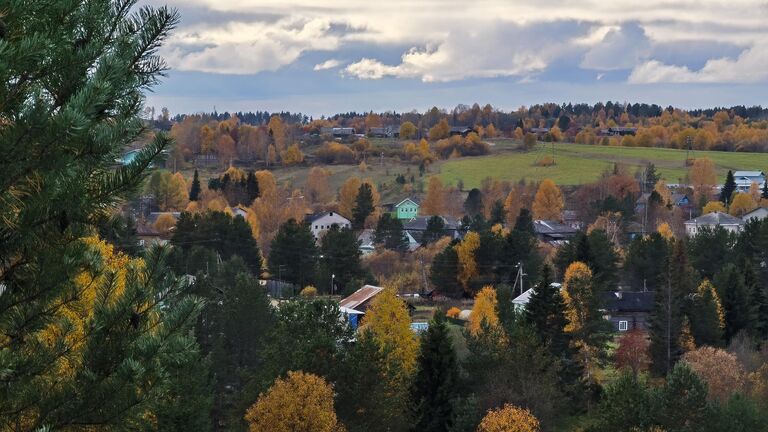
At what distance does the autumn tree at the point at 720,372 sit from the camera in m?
27.8

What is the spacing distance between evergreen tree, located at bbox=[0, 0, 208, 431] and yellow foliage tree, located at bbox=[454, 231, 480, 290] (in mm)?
45769

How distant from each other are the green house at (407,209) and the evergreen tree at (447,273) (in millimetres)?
40909

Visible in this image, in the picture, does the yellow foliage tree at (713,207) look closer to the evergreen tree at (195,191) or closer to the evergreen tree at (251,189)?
the evergreen tree at (251,189)

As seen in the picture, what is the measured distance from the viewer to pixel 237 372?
26609 mm

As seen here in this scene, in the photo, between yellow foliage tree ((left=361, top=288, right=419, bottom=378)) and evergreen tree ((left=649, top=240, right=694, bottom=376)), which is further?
evergreen tree ((left=649, top=240, right=694, bottom=376))

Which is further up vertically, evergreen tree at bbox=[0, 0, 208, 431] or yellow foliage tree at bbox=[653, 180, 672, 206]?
evergreen tree at bbox=[0, 0, 208, 431]

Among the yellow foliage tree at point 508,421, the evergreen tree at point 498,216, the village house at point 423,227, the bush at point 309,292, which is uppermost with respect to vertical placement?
the yellow foliage tree at point 508,421

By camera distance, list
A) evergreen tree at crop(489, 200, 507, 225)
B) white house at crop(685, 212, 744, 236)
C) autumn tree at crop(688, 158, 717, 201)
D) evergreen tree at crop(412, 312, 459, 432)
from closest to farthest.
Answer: evergreen tree at crop(412, 312, 459, 432), white house at crop(685, 212, 744, 236), evergreen tree at crop(489, 200, 507, 225), autumn tree at crop(688, 158, 717, 201)

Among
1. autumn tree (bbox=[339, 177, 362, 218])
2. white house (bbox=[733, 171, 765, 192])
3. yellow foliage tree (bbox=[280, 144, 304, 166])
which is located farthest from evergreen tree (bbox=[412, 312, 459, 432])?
yellow foliage tree (bbox=[280, 144, 304, 166])

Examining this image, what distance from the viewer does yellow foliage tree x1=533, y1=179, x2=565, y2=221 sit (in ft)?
290

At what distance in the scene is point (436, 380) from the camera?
24594 mm

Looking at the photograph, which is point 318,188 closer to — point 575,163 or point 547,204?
point 547,204

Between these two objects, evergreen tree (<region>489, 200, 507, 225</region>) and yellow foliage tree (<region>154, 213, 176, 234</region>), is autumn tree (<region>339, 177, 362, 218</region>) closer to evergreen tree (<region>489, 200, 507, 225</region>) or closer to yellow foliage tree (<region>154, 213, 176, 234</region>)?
evergreen tree (<region>489, 200, 507, 225</region>)

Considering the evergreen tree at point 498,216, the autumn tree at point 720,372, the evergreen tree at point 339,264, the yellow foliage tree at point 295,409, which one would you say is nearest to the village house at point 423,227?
the evergreen tree at point 498,216
